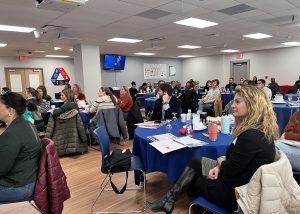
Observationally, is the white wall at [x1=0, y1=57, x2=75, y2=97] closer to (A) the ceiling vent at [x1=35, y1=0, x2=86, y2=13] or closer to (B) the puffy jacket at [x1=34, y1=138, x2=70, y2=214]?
(A) the ceiling vent at [x1=35, y1=0, x2=86, y2=13]

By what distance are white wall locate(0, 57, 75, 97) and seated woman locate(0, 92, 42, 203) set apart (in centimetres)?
1042

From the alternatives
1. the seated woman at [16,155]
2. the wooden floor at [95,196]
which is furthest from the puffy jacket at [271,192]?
the seated woman at [16,155]

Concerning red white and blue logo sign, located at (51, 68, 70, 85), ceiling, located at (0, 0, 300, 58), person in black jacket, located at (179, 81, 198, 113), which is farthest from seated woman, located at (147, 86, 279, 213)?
red white and blue logo sign, located at (51, 68, 70, 85)

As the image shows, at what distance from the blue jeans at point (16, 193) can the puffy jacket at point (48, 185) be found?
0.20 feet

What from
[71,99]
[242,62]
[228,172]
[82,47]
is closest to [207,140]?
[228,172]

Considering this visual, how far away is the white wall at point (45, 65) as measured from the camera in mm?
10742

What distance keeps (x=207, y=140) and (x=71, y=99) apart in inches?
Answer: 116

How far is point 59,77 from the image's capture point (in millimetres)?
12336

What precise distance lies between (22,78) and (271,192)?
40.1ft

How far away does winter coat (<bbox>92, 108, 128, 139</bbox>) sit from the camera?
449 centimetres

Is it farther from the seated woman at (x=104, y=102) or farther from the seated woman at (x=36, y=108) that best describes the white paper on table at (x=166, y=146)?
the seated woman at (x=36, y=108)

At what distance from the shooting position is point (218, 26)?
583 cm

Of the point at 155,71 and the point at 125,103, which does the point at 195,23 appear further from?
the point at 155,71

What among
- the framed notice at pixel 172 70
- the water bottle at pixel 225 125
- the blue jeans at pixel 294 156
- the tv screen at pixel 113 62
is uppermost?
the tv screen at pixel 113 62
